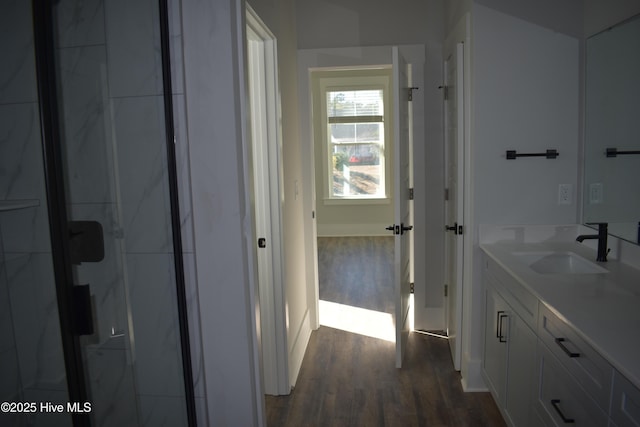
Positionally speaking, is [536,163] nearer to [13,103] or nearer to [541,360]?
[541,360]

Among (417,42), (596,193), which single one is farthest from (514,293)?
(417,42)

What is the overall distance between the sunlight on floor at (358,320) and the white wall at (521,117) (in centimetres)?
140

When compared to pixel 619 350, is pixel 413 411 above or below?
below

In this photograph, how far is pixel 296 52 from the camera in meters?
3.82

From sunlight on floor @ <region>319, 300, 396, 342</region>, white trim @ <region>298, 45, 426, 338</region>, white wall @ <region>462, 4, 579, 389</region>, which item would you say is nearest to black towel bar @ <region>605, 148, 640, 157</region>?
white wall @ <region>462, 4, 579, 389</region>

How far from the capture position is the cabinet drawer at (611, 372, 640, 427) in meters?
1.30

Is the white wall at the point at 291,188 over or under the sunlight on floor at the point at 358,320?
over

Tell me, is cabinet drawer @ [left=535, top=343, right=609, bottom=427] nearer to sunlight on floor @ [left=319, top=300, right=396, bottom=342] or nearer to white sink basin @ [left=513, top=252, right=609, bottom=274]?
white sink basin @ [left=513, top=252, right=609, bottom=274]

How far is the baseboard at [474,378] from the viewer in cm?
299

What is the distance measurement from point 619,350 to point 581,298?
484mm

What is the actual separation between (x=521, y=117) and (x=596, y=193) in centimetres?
58

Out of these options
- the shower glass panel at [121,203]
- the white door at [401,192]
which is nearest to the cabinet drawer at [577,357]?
the white door at [401,192]

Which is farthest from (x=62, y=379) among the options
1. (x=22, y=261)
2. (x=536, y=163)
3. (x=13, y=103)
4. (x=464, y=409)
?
(x=536, y=163)

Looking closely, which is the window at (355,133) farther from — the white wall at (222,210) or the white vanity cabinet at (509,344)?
the white wall at (222,210)
